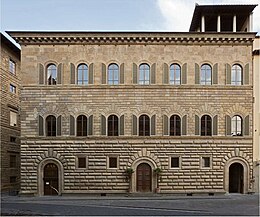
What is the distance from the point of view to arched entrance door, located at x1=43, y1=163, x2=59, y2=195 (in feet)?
94.3

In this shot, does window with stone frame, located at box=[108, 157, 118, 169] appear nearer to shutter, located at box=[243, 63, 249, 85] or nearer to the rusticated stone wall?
the rusticated stone wall

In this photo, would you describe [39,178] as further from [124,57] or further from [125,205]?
[124,57]

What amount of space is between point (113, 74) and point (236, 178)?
45.7ft

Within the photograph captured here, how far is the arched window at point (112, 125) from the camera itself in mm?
28797

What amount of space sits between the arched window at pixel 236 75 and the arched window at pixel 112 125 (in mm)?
10345

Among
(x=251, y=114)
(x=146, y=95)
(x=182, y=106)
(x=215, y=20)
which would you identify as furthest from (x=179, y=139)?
(x=215, y=20)

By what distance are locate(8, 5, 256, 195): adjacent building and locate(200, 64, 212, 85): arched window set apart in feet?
0.28

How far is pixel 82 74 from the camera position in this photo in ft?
Result: 95.8

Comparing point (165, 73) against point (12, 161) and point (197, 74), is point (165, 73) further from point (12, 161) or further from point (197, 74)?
point (12, 161)

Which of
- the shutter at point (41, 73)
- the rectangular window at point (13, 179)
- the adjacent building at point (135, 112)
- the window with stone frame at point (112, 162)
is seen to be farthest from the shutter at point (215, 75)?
the rectangular window at point (13, 179)

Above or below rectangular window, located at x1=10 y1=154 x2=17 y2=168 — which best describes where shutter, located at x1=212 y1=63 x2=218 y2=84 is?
above

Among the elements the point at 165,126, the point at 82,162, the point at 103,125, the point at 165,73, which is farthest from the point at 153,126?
the point at 82,162

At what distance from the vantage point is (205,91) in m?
29.0

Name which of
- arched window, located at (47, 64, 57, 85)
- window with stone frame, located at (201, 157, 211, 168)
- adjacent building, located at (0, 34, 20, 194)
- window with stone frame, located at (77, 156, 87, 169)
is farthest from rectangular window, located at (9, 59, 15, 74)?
window with stone frame, located at (201, 157, 211, 168)
